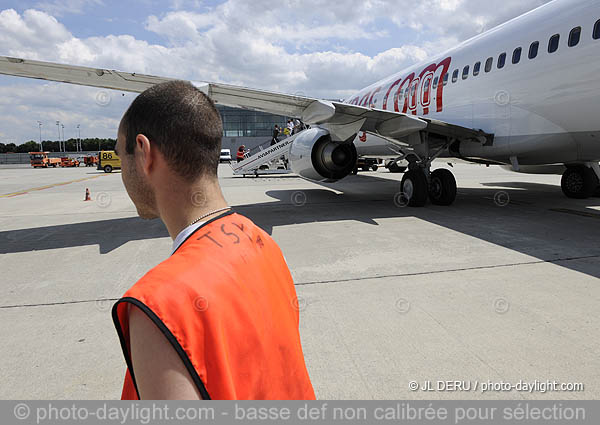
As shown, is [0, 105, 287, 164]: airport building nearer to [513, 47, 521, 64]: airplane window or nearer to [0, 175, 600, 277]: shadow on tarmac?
[0, 175, 600, 277]: shadow on tarmac

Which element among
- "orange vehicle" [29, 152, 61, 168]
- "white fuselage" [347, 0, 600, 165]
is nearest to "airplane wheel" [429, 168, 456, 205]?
"white fuselage" [347, 0, 600, 165]

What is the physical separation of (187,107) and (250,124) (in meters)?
80.7

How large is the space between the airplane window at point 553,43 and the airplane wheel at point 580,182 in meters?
5.15

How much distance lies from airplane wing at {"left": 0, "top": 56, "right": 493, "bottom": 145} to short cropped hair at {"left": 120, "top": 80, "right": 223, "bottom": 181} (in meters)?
5.83

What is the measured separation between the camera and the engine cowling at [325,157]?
33.4 feet

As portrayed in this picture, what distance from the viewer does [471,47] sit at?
9000mm

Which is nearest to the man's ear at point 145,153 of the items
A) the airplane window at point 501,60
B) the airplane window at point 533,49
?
the airplane window at point 533,49

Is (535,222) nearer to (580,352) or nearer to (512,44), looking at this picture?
(512,44)

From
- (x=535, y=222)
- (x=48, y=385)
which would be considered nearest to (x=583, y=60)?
(x=535, y=222)

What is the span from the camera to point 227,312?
2.80 ft

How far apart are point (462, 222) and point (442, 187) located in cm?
240

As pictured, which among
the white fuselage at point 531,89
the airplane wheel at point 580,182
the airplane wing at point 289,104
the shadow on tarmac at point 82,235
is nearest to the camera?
the airplane wing at point 289,104

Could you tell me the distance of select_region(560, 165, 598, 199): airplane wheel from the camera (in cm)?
1055

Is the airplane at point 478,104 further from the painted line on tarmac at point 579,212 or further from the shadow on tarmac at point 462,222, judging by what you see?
the painted line on tarmac at point 579,212
